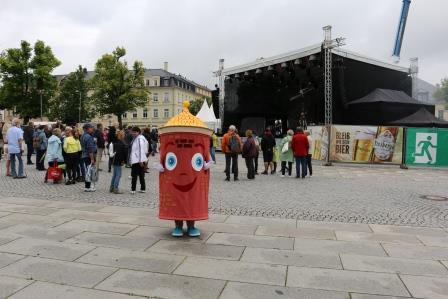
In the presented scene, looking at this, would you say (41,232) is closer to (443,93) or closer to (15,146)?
(15,146)

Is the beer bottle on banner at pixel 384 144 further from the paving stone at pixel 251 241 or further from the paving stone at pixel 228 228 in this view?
the paving stone at pixel 251 241

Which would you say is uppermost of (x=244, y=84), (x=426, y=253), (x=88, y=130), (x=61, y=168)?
(x=244, y=84)

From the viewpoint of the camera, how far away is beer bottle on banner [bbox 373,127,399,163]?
738 inches

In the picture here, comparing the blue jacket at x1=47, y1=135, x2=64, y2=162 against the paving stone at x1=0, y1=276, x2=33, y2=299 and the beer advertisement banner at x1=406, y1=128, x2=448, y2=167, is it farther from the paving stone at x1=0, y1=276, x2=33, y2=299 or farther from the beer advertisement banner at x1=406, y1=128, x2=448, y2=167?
the beer advertisement banner at x1=406, y1=128, x2=448, y2=167

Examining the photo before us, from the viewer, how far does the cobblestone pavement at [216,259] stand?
426 centimetres

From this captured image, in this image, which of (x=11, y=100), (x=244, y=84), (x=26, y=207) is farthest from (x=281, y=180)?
(x=11, y=100)

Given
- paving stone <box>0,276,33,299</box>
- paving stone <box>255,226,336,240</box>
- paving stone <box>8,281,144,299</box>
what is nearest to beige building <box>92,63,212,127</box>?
paving stone <box>255,226,336,240</box>

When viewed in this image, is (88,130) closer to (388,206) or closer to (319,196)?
(319,196)

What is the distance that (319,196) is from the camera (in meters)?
10.4

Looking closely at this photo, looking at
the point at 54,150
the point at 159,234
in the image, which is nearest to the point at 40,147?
the point at 54,150

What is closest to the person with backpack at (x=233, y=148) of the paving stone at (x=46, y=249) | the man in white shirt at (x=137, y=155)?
the man in white shirt at (x=137, y=155)

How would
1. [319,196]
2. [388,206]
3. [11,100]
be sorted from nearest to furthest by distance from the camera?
[388,206] < [319,196] < [11,100]

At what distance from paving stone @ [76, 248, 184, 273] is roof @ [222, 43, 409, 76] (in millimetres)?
18930

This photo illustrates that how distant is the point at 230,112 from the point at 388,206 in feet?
70.2
